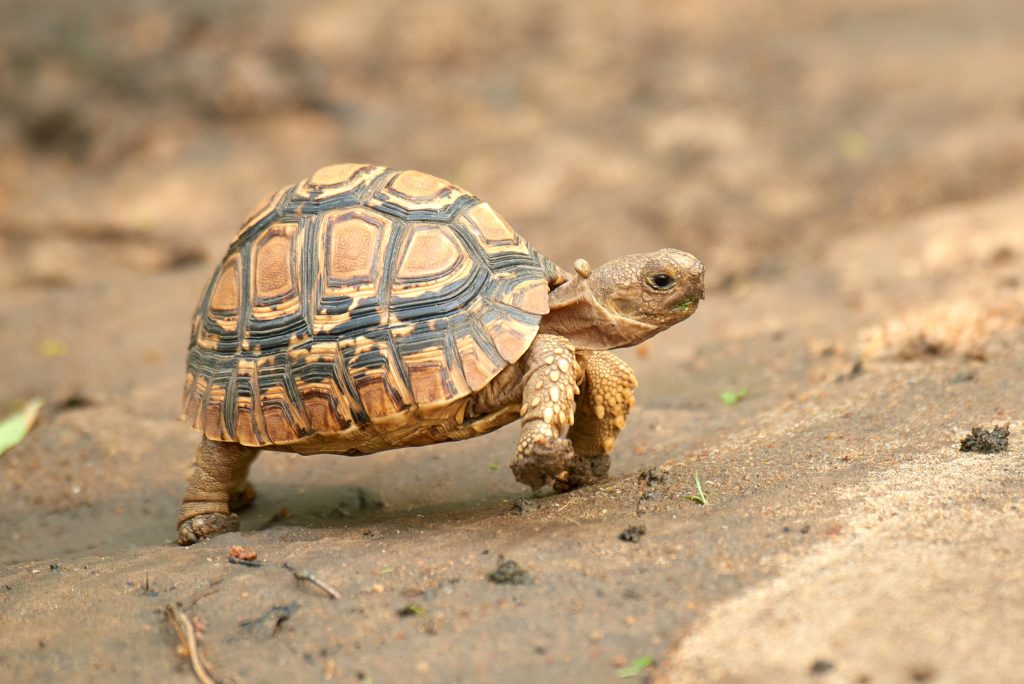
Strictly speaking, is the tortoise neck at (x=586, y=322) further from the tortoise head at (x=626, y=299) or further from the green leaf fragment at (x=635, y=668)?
the green leaf fragment at (x=635, y=668)

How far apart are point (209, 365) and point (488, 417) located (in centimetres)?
120

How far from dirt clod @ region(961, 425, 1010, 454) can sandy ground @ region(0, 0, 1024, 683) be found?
0.07 meters

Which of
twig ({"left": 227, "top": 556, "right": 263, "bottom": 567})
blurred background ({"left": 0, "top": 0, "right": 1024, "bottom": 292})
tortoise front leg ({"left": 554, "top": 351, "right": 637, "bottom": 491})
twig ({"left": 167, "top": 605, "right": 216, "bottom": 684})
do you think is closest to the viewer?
twig ({"left": 167, "top": 605, "right": 216, "bottom": 684})

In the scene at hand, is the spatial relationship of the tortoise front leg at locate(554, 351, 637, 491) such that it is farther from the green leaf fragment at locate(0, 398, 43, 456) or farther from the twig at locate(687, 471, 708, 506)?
the green leaf fragment at locate(0, 398, 43, 456)

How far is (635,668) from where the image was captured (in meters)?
2.76

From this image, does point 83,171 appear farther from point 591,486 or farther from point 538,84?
point 591,486

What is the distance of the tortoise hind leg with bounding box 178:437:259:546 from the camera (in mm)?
4422

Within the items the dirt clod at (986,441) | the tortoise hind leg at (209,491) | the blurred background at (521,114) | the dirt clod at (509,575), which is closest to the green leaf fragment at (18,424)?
the tortoise hind leg at (209,491)

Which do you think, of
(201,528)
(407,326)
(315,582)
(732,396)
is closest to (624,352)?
(732,396)

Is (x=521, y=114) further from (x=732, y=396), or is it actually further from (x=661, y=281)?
(x=661, y=281)

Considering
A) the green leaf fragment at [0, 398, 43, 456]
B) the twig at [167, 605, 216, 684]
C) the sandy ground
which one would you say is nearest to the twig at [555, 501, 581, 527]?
the sandy ground

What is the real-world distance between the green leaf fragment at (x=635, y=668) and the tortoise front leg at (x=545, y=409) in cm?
89

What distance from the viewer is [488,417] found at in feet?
13.1

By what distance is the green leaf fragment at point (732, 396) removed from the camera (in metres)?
5.28
